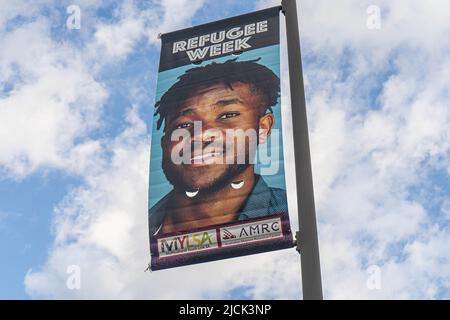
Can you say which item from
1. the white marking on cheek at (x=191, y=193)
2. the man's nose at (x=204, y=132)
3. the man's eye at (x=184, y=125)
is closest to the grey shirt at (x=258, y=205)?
the white marking on cheek at (x=191, y=193)

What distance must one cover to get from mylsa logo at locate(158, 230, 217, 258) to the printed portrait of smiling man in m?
0.18

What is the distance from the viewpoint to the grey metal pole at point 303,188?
577 cm

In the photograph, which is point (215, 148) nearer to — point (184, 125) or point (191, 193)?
point (184, 125)

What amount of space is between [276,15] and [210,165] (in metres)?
2.88

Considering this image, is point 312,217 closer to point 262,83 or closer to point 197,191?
point 197,191

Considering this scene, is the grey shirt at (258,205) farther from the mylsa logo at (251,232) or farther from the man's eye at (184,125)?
the man's eye at (184,125)

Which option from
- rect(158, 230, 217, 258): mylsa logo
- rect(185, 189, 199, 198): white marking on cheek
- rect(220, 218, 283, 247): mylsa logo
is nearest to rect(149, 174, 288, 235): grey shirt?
rect(220, 218, 283, 247): mylsa logo

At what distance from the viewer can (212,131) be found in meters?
9.29

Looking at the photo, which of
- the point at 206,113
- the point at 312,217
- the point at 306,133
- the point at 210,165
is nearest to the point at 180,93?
the point at 206,113

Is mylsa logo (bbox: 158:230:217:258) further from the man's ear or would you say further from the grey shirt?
the man's ear

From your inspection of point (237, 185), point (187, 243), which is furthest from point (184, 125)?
point (187, 243)

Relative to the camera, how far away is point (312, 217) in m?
6.08

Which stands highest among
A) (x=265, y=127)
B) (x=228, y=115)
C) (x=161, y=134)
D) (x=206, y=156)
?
(x=228, y=115)

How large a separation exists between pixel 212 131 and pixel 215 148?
0.32m
